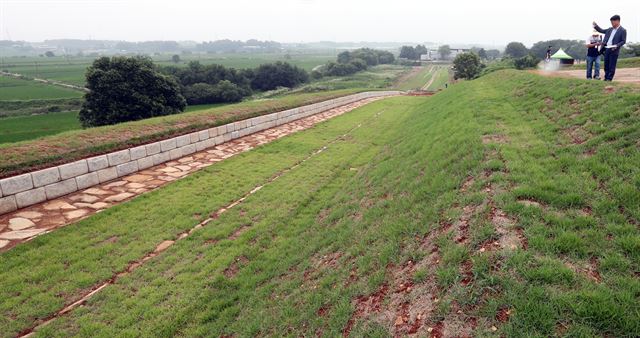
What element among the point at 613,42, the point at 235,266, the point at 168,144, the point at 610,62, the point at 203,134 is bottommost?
the point at 235,266

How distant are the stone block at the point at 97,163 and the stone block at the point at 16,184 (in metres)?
1.42

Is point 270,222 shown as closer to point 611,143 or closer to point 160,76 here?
point 611,143

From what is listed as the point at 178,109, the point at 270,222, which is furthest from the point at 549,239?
the point at 178,109

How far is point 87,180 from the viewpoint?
29.0 feet

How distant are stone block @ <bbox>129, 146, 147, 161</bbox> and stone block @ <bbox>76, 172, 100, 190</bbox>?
1.25 m

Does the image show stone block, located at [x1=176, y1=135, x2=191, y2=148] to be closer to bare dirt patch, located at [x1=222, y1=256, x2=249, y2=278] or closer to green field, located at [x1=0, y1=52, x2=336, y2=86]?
bare dirt patch, located at [x1=222, y1=256, x2=249, y2=278]

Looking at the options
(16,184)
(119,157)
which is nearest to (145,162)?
(119,157)

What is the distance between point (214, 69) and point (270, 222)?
58.7 metres

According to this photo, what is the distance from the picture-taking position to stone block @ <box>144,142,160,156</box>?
10.6 metres

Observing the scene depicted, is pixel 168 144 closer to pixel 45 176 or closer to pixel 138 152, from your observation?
pixel 138 152

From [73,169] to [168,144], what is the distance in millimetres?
3167

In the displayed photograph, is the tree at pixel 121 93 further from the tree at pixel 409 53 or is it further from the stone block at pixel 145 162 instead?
the tree at pixel 409 53

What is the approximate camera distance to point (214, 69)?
6066 centimetres

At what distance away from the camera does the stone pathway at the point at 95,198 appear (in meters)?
6.78
